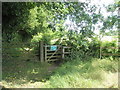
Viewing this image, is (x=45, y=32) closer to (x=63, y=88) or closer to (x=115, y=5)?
(x=115, y=5)

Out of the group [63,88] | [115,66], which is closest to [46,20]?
[115,66]

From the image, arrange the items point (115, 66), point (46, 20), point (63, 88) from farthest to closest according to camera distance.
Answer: point (46, 20), point (115, 66), point (63, 88)

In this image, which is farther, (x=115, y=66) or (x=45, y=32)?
(x=45, y=32)

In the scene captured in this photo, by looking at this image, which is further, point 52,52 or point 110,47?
point 52,52

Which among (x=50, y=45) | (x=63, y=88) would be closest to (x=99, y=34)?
(x=50, y=45)

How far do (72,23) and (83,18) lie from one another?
80 centimetres

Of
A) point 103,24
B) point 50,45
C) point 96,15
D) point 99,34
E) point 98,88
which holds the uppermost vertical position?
point 96,15

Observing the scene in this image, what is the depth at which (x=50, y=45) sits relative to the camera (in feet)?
24.4

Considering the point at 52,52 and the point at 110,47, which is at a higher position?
the point at 110,47

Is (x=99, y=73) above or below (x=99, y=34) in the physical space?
below

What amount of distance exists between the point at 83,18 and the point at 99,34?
62.7 inches

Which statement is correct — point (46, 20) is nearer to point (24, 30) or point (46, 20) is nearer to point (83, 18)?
point (24, 30)

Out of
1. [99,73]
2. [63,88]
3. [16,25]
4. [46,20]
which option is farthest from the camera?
[46,20]

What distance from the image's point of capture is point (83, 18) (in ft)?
24.0
